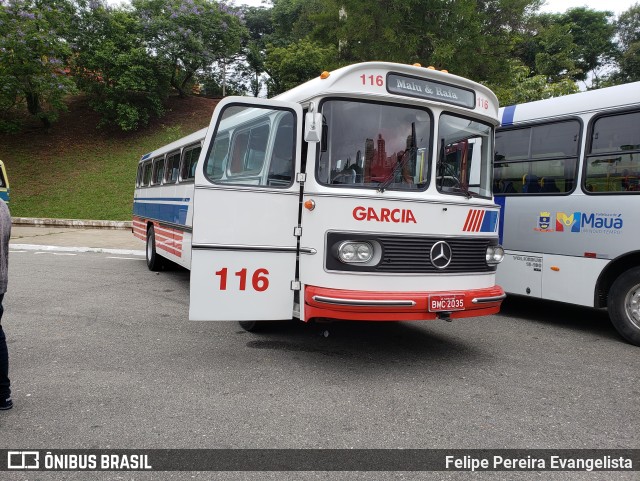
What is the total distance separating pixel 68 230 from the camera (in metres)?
19.7

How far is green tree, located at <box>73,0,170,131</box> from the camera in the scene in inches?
1047

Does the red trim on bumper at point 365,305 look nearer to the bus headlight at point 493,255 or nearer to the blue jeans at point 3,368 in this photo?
the bus headlight at point 493,255

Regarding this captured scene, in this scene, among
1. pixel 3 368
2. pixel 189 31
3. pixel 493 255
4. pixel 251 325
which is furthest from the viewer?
pixel 189 31

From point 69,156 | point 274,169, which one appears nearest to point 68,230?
point 69,156

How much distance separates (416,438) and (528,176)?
5.10 m

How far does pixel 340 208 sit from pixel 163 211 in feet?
20.1

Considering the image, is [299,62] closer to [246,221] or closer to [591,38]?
[246,221]

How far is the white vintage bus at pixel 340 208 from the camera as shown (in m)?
5.02

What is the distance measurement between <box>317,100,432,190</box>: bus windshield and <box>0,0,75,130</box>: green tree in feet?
76.6

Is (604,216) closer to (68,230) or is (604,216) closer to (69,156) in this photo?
(68,230)

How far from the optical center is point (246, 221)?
5145mm

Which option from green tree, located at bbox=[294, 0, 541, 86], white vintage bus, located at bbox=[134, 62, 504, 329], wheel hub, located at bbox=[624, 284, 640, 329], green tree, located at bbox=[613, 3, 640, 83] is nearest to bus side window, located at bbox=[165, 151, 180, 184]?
white vintage bus, located at bbox=[134, 62, 504, 329]

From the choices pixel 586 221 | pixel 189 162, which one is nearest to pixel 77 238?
pixel 189 162

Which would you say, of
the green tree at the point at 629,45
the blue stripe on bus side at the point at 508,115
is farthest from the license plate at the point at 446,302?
the green tree at the point at 629,45
